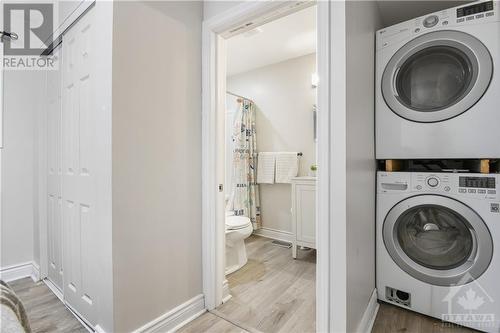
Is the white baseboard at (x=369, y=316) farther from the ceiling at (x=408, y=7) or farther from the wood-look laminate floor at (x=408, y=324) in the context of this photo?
the ceiling at (x=408, y=7)

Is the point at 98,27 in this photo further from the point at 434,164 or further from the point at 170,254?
the point at 434,164

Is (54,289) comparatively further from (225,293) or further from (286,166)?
(286,166)

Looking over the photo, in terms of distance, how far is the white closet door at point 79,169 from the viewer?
140cm

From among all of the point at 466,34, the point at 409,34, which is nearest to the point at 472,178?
the point at 466,34

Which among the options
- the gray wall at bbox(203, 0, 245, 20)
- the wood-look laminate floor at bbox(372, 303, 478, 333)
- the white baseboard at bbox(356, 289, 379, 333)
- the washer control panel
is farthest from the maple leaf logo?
the gray wall at bbox(203, 0, 245, 20)

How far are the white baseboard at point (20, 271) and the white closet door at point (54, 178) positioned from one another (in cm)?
26

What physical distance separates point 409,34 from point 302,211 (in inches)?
68.2

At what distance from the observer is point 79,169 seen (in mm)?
1533

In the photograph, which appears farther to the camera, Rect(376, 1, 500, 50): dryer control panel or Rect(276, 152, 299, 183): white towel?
Rect(276, 152, 299, 183): white towel

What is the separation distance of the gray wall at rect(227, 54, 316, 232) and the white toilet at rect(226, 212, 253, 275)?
1010 mm

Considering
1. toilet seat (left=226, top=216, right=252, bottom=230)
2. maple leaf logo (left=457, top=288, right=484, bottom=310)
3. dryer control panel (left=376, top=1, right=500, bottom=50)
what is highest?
dryer control panel (left=376, top=1, right=500, bottom=50)

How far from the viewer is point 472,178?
1.47 metres

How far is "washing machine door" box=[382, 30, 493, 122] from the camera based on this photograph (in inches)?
58.6

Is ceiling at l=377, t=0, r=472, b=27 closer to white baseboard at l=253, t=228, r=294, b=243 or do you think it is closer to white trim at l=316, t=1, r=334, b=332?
white trim at l=316, t=1, r=334, b=332
